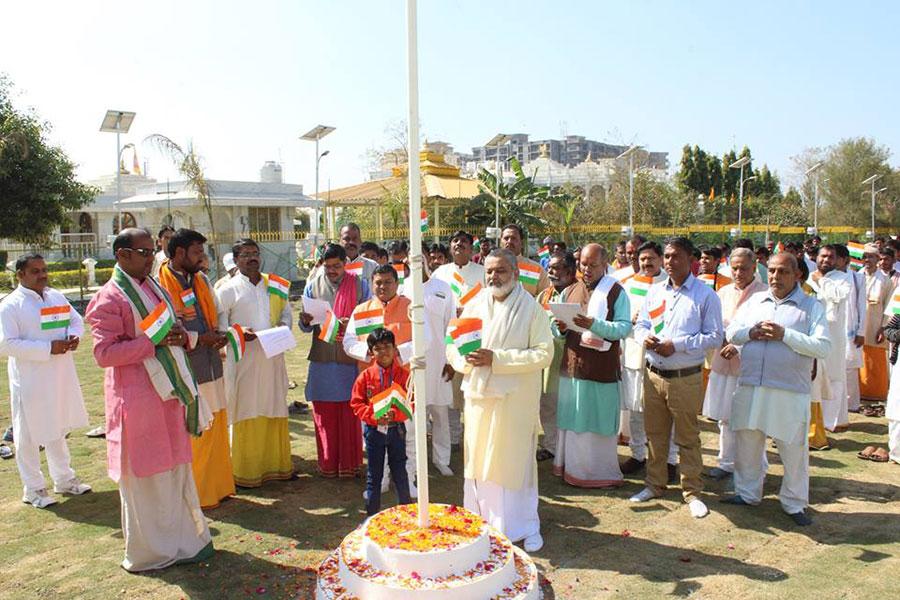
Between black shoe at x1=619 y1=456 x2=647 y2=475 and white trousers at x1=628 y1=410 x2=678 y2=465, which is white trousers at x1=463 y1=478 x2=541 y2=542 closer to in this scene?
black shoe at x1=619 y1=456 x2=647 y2=475

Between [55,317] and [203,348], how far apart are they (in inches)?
62.1

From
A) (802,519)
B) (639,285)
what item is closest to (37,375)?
(639,285)

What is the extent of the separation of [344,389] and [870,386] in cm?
685

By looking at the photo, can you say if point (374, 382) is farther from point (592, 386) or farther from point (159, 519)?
point (592, 386)

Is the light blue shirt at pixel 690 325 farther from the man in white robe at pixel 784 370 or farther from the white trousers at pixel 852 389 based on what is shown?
the white trousers at pixel 852 389

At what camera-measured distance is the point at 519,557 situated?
4035 mm

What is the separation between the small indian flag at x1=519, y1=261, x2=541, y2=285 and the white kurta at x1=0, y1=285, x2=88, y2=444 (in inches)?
168

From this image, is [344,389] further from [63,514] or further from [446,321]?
[63,514]

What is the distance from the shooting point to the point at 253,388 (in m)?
6.08

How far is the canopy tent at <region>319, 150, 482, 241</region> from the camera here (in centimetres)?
2623

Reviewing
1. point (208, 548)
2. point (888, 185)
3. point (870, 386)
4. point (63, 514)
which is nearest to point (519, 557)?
point (208, 548)

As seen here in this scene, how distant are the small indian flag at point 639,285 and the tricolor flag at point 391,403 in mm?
3076

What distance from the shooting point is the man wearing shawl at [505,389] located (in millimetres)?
4562

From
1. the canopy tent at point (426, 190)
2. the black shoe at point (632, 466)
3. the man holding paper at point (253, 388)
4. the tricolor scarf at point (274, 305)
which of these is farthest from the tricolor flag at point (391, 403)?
the canopy tent at point (426, 190)
